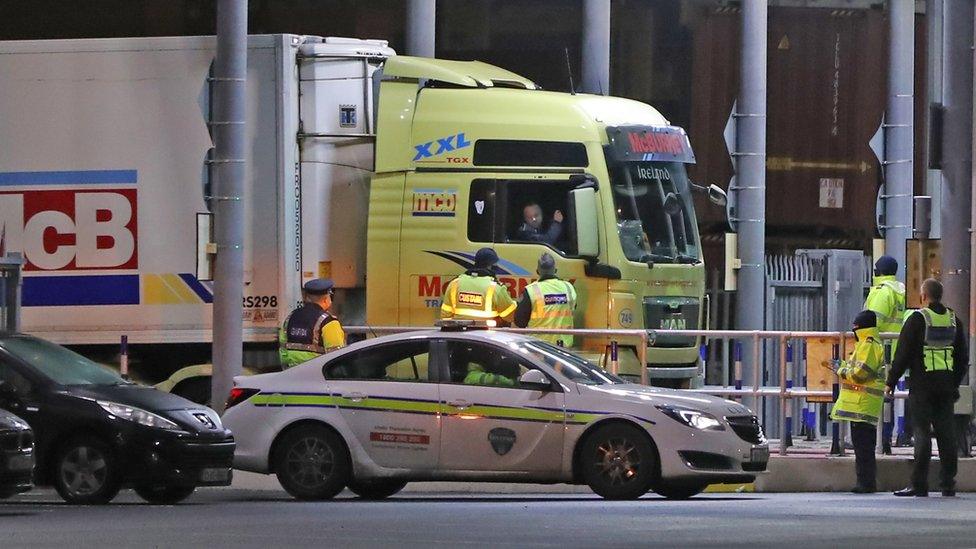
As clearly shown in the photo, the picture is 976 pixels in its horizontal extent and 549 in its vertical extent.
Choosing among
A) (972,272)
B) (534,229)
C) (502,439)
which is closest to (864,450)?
(972,272)

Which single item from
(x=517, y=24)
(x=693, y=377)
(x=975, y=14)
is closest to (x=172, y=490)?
(x=693, y=377)

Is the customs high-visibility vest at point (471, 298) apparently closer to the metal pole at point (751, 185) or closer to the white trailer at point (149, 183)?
the white trailer at point (149, 183)

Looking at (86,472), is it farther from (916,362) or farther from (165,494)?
(916,362)

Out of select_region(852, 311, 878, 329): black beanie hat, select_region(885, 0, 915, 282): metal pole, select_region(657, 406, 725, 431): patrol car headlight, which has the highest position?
select_region(885, 0, 915, 282): metal pole

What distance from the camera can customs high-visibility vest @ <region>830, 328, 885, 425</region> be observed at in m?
17.0

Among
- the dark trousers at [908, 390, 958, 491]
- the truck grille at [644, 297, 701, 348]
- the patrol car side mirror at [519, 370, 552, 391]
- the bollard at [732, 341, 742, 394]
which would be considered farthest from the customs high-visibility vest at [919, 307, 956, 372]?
the patrol car side mirror at [519, 370, 552, 391]

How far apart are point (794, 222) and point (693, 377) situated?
27.6ft

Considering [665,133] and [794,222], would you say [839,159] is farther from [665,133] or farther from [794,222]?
[665,133]

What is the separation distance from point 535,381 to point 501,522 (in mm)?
2403

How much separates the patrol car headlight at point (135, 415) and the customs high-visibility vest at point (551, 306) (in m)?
3.94

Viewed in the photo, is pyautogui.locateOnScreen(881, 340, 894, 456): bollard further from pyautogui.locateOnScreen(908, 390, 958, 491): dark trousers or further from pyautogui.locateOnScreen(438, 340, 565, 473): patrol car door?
pyautogui.locateOnScreen(438, 340, 565, 473): patrol car door

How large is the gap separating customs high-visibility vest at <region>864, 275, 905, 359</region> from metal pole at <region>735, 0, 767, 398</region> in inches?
204

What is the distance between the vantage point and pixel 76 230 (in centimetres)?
1897

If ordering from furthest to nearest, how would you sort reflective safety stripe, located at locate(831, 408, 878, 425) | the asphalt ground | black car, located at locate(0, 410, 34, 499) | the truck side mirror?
the truck side mirror, reflective safety stripe, located at locate(831, 408, 878, 425), black car, located at locate(0, 410, 34, 499), the asphalt ground
